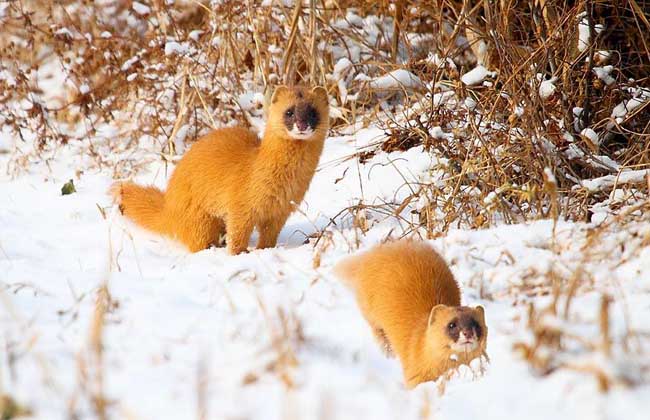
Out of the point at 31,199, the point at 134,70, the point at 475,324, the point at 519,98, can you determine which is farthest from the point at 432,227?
the point at 134,70

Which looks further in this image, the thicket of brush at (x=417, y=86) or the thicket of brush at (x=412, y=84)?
the thicket of brush at (x=412, y=84)

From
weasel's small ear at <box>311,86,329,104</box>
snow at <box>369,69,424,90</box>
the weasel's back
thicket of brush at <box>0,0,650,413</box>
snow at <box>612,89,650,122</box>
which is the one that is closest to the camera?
the weasel's back

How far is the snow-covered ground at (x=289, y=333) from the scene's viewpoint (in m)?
2.74

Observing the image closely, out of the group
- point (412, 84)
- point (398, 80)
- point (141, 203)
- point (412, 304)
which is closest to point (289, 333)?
point (412, 304)

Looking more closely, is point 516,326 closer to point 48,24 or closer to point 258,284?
point 258,284

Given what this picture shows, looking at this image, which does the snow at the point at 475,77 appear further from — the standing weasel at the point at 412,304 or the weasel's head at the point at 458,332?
the weasel's head at the point at 458,332

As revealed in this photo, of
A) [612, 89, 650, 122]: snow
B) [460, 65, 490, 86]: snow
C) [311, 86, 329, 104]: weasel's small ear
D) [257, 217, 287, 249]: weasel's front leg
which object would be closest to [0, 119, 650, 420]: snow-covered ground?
[257, 217, 287, 249]: weasel's front leg

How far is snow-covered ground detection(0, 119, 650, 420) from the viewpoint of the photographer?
274cm

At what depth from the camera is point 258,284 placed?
3998 mm

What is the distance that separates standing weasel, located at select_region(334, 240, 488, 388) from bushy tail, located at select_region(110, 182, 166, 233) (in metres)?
2.17

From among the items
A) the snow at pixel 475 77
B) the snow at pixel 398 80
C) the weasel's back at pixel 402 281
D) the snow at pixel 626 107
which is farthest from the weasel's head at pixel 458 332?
the snow at pixel 398 80

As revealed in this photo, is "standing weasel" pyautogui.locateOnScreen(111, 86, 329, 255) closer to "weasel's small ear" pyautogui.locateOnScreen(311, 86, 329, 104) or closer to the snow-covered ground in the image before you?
"weasel's small ear" pyautogui.locateOnScreen(311, 86, 329, 104)

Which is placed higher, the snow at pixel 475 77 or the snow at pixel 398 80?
the snow at pixel 398 80

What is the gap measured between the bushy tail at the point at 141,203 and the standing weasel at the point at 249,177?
6.9 inches
